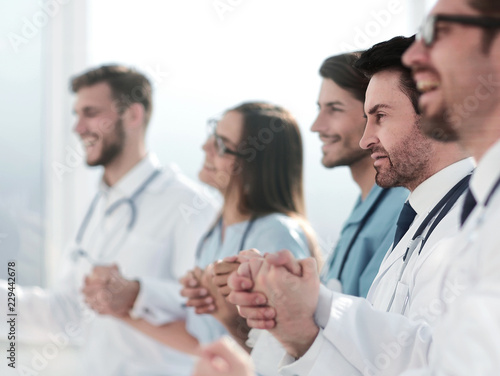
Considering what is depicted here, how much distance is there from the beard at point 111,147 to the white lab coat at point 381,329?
4.62 feet

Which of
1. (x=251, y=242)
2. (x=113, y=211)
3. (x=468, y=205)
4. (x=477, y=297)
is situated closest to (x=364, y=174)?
(x=251, y=242)

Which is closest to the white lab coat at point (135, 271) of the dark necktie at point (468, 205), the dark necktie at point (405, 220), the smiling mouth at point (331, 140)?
the smiling mouth at point (331, 140)

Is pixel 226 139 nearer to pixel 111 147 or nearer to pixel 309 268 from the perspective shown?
pixel 111 147

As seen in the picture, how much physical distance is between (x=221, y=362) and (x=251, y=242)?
0.90m

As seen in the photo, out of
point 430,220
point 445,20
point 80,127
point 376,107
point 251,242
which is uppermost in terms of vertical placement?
point 445,20

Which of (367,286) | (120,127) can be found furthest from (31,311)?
(367,286)

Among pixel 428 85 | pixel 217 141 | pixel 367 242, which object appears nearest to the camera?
pixel 428 85

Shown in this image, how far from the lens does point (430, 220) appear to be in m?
0.88

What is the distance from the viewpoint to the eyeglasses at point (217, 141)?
161 cm

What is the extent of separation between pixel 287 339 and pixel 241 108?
35.0 inches

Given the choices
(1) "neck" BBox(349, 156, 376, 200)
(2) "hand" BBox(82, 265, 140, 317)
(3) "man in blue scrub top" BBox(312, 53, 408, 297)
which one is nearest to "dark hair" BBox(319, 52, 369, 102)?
(3) "man in blue scrub top" BBox(312, 53, 408, 297)

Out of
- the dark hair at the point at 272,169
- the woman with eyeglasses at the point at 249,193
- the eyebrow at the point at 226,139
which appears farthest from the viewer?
the eyebrow at the point at 226,139

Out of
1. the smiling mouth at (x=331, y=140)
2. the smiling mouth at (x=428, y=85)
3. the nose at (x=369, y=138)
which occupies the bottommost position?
the smiling mouth at (x=331, y=140)

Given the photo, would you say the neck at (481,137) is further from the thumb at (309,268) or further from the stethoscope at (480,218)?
the thumb at (309,268)
